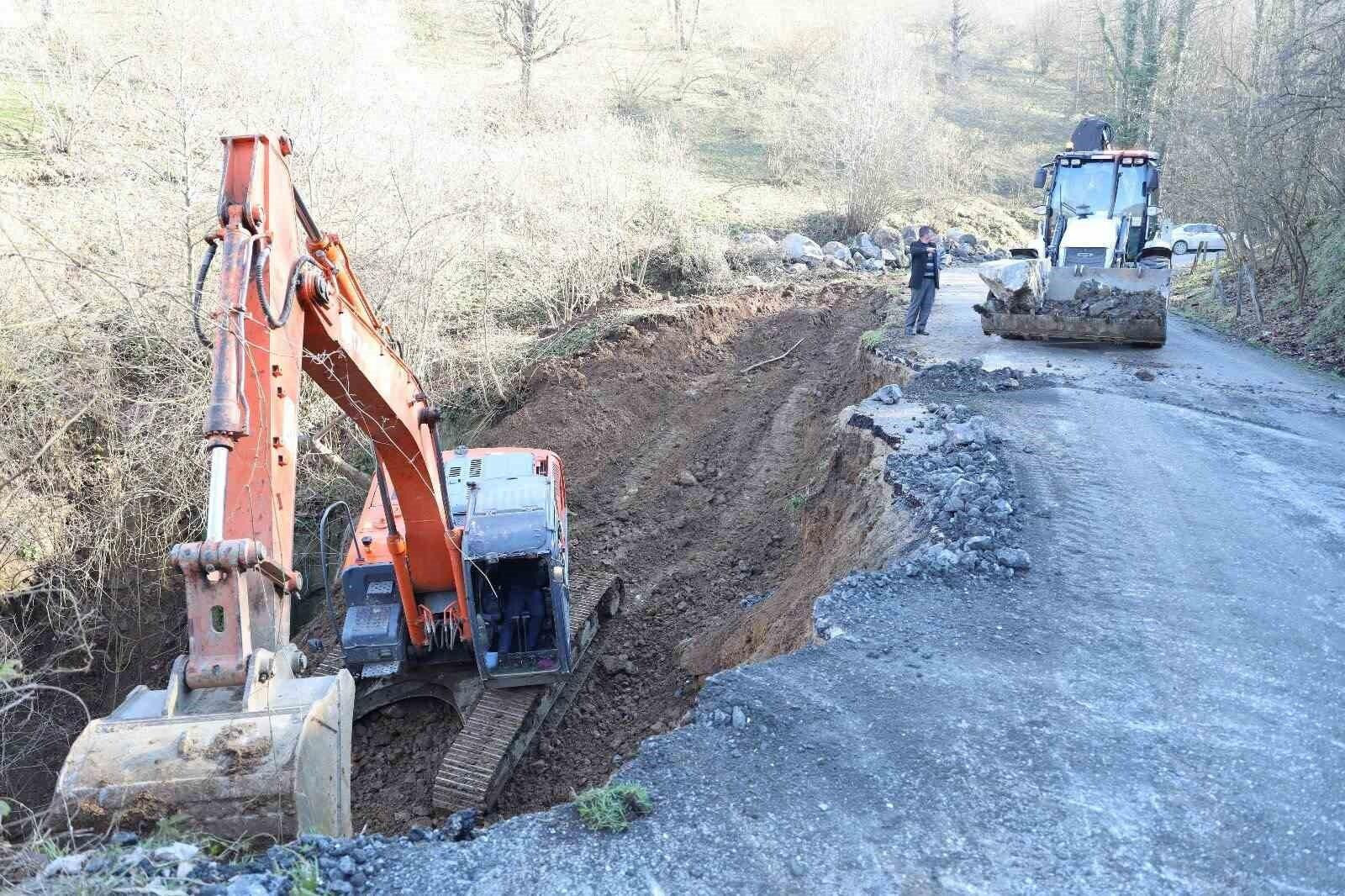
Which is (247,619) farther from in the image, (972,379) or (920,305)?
(920,305)

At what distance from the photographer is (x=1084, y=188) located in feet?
48.6

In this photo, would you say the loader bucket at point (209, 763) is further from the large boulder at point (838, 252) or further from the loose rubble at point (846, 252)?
the large boulder at point (838, 252)

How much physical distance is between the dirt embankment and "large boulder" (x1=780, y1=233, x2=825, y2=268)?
11.0 feet

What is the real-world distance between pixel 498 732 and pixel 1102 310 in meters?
10.3

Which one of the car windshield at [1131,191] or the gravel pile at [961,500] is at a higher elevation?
the car windshield at [1131,191]

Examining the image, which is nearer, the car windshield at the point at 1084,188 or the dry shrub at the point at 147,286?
the dry shrub at the point at 147,286

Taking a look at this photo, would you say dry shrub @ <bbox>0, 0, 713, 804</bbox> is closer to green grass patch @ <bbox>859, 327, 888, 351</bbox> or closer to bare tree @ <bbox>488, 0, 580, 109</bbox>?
green grass patch @ <bbox>859, 327, 888, 351</bbox>

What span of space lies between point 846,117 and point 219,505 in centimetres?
2447

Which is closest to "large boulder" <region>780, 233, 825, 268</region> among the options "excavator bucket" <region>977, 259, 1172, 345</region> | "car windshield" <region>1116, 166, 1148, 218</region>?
"car windshield" <region>1116, 166, 1148, 218</region>

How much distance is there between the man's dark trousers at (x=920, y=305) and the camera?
44.0 feet

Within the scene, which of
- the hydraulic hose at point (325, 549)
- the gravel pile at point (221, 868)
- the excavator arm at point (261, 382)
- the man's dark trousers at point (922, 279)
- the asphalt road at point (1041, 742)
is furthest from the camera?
the man's dark trousers at point (922, 279)

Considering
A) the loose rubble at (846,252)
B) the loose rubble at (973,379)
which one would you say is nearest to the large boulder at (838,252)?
the loose rubble at (846,252)

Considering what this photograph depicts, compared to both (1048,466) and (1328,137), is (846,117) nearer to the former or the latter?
(1328,137)

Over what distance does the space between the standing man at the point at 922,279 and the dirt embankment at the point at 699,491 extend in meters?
1.15
